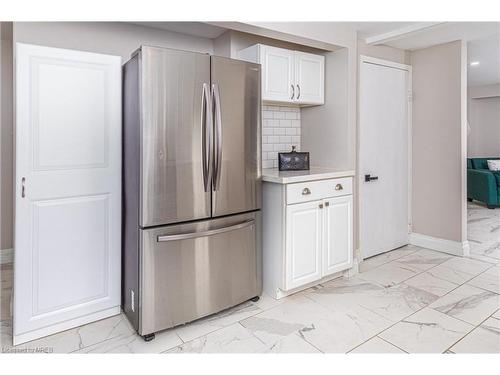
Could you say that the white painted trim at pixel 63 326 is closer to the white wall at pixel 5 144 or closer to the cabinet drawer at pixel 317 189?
the cabinet drawer at pixel 317 189

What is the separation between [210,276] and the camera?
7.75 feet

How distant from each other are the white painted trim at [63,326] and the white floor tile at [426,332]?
1.88 metres

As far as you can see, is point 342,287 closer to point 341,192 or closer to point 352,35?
point 341,192

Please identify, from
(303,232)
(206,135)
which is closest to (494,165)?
(303,232)

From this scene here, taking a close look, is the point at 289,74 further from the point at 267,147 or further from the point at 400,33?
the point at 400,33

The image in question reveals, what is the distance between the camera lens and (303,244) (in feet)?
9.03

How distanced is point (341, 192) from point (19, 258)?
2431 mm

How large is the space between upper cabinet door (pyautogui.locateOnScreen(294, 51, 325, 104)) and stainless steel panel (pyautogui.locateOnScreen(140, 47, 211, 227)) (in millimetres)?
1136

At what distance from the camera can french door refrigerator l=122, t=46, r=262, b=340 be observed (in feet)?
6.88

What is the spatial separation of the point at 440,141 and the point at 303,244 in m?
2.31

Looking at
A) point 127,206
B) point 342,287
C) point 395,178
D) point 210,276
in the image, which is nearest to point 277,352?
point 210,276

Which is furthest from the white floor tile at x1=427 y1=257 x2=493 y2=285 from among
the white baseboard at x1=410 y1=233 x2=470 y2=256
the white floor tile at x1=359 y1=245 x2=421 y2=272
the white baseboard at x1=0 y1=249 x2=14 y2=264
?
the white baseboard at x1=0 y1=249 x2=14 y2=264

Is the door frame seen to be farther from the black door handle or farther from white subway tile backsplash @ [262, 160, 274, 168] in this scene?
white subway tile backsplash @ [262, 160, 274, 168]

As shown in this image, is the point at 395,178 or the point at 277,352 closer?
the point at 277,352
